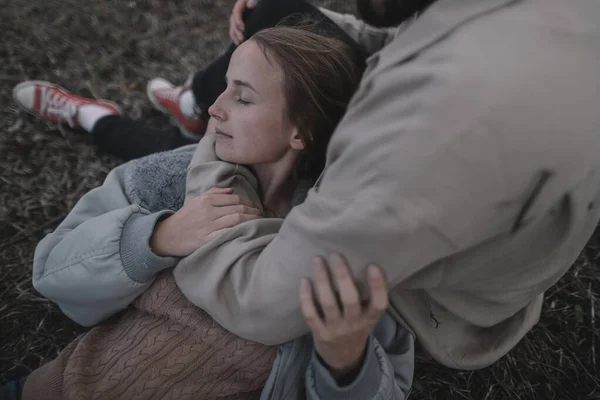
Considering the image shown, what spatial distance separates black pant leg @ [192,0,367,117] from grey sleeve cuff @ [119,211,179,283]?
0.90 m

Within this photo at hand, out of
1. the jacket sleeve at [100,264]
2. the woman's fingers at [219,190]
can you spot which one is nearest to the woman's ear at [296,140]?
the woman's fingers at [219,190]

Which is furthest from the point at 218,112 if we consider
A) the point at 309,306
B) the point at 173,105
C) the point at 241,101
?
the point at 173,105

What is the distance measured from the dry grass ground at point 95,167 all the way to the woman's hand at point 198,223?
857mm

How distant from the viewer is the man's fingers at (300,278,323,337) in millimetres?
953

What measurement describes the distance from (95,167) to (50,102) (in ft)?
1.39

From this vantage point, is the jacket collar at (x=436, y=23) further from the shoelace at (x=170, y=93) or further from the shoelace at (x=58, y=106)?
the shoelace at (x=58, y=106)

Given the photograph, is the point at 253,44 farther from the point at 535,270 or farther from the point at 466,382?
the point at 466,382

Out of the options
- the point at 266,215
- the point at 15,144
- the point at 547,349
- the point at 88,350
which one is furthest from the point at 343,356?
the point at 15,144

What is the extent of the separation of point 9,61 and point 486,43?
9.21ft

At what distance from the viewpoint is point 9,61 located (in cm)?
283

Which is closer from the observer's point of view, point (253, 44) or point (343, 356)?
point (343, 356)

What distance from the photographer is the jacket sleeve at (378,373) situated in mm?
1215

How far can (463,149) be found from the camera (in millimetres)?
795

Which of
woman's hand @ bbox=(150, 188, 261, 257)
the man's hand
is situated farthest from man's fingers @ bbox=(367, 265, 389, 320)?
the man's hand
